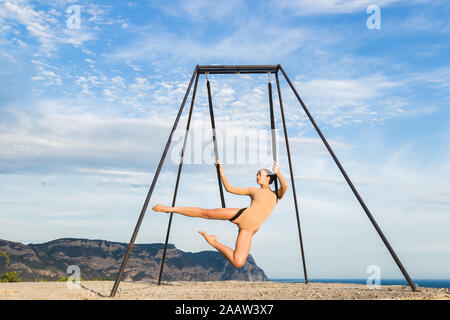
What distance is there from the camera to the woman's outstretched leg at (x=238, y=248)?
806cm

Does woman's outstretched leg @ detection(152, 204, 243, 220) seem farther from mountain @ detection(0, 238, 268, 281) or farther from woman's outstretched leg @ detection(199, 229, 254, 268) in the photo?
mountain @ detection(0, 238, 268, 281)

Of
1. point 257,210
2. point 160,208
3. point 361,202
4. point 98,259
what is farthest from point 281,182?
point 98,259

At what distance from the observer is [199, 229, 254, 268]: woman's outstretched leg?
806cm

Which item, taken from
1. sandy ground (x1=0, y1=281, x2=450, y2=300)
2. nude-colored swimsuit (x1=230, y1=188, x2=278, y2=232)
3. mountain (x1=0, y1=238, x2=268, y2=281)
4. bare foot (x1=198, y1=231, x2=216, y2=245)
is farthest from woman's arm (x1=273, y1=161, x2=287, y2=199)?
mountain (x1=0, y1=238, x2=268, y2=281)

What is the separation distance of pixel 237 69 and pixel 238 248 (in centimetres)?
459

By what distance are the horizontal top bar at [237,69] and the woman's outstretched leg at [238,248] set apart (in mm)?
4168

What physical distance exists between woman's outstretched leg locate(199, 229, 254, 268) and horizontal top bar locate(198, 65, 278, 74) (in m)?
4.17

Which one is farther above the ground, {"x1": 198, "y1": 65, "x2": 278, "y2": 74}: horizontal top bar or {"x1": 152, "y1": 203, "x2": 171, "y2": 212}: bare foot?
{"x1": 198, "y1": 65, "x2": 278, "y2": 74}: horizontal top bar

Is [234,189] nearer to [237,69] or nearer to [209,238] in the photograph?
[209,238]

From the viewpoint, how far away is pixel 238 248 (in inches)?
324

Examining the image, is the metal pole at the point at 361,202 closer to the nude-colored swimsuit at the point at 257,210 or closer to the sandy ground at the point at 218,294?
the sandy ground at the point at 218,294

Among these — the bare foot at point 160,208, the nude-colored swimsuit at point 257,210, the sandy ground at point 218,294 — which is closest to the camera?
the sandy ground at point 218,294

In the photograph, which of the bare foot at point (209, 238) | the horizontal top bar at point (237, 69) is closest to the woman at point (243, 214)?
the bare foot at point (209, 238)
